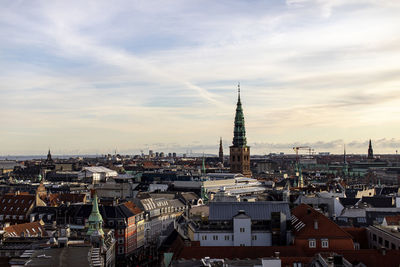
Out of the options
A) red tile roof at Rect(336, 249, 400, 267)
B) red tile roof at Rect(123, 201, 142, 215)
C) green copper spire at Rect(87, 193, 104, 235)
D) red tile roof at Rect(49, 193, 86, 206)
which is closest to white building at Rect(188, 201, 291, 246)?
green copper spire at Rect(87, 193, 104, 235)

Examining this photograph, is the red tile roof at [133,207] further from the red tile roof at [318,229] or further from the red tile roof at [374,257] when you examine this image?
the red tile roof at [374,257]

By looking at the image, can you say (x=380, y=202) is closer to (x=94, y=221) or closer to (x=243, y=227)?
(x=243, y=227)

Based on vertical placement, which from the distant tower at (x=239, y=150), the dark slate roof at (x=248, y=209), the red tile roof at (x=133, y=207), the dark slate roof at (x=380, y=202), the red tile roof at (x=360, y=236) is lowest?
the red tile roof at (x=360, y=236)

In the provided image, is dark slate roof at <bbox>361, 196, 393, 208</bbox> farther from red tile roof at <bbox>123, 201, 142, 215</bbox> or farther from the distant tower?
the distant tower

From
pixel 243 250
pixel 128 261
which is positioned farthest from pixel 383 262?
pixel 128 261

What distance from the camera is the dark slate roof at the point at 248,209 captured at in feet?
228

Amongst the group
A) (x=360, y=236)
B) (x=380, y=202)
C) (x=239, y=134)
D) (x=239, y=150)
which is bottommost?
(x=360, y=236)

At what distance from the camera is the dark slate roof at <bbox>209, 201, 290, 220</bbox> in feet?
228

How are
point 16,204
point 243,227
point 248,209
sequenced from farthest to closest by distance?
point 16,204
point 248,209
point 243,227

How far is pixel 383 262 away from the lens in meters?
50.9

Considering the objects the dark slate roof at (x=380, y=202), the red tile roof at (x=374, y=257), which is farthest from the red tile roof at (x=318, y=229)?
the dark slate roof at (x=380, y=202)

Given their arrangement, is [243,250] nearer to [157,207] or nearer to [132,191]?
[157,207]

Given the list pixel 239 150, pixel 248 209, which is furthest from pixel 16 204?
pixel 239 150

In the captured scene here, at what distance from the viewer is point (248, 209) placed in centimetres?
7038
